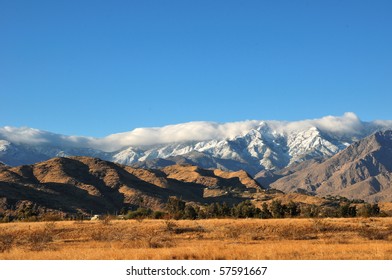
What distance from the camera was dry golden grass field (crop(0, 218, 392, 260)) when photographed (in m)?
23.6

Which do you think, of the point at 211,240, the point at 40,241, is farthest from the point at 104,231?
the point at 211,240

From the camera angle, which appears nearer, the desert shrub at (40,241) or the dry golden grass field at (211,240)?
the dry golden grass field at (211,240)

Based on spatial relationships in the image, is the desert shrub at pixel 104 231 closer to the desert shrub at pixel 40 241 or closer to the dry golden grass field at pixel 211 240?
the dry golden grass field at pixel 211 240

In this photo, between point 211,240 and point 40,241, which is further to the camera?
point 211,240

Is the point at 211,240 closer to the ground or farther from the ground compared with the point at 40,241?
closer to the ground

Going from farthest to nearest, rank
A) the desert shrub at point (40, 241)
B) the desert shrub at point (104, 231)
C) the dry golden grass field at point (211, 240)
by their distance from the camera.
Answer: the desert shrub at point (104, 231)
the desert shrub at point (40, 241)
the dry golden grass field at point (211, 240)

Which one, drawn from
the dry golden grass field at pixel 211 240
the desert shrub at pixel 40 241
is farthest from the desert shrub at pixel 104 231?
the desert shrub at pixel 40 241

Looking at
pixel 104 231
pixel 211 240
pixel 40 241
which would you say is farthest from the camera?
pixel 104 231

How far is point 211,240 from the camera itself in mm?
39781

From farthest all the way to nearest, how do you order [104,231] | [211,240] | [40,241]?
[104,231], [211,240], [40,241]

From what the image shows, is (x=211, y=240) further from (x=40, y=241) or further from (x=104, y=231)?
(x=40, y=241)

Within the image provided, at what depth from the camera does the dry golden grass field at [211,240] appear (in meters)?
23.6
